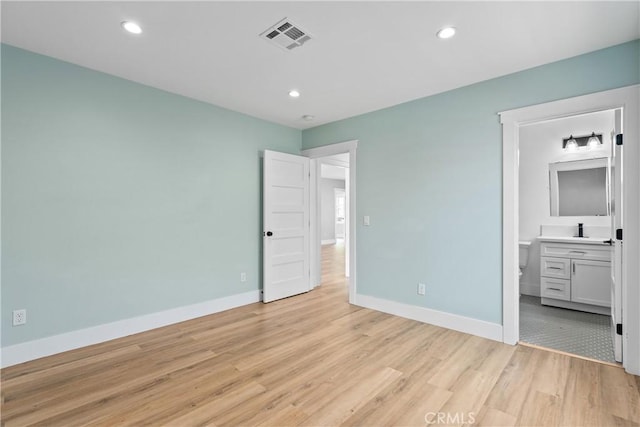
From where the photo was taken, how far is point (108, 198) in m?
2.91

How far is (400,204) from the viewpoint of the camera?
3.63 m

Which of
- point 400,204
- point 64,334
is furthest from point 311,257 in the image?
point 64,334

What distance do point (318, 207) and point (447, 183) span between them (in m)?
2.22

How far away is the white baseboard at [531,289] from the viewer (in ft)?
14.4

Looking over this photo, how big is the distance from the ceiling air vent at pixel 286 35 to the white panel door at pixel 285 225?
188 centimetres

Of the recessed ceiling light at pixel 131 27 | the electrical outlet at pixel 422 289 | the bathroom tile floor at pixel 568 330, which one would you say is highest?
the recessed ceiling light at pixel 131 27

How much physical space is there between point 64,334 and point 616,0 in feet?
15.9

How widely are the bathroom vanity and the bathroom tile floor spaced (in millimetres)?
131

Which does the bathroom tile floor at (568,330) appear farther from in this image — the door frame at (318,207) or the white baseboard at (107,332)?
the white baseboard at (107,332)

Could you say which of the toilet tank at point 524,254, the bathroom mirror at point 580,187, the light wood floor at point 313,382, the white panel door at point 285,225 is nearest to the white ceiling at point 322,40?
the white panel door at point 285,225

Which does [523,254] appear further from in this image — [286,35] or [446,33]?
[286,35]

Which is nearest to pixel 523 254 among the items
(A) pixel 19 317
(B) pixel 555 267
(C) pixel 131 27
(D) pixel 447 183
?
(B) pixel 555 267

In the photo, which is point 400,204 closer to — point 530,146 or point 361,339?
point 361,339

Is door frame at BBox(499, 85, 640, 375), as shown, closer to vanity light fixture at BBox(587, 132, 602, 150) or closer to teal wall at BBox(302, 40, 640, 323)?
teal wall at BBox(302, 40, 640, 323)
